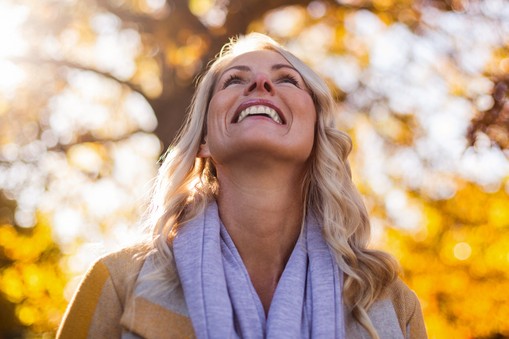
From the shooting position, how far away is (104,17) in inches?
335

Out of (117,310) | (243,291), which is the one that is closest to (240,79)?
(243,291)

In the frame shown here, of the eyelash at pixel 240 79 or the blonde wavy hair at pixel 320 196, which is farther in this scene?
the eyelash at pixel 240 79

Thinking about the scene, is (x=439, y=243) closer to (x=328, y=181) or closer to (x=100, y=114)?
(x=100, y=114)

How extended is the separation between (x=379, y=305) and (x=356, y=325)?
0.15 meters

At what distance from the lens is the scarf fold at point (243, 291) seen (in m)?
2.63

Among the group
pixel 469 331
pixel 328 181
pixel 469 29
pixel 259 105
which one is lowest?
pixel 469 331

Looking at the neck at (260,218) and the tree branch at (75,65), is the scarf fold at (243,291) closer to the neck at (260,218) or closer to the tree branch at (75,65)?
the neck at (260,218)

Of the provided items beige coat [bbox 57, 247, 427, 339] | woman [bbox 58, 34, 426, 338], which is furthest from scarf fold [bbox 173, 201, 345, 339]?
beige coat [bbox 57, 247, 427, 339]

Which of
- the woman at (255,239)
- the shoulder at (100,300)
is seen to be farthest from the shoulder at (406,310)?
the shoulder at (100,300)

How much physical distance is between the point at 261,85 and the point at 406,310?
127 cm

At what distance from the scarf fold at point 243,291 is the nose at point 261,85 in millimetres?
620

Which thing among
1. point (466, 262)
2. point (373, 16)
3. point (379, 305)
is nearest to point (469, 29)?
point (373, 16)

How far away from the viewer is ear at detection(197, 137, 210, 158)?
3.38 m

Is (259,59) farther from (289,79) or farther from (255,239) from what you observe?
(255,239)
